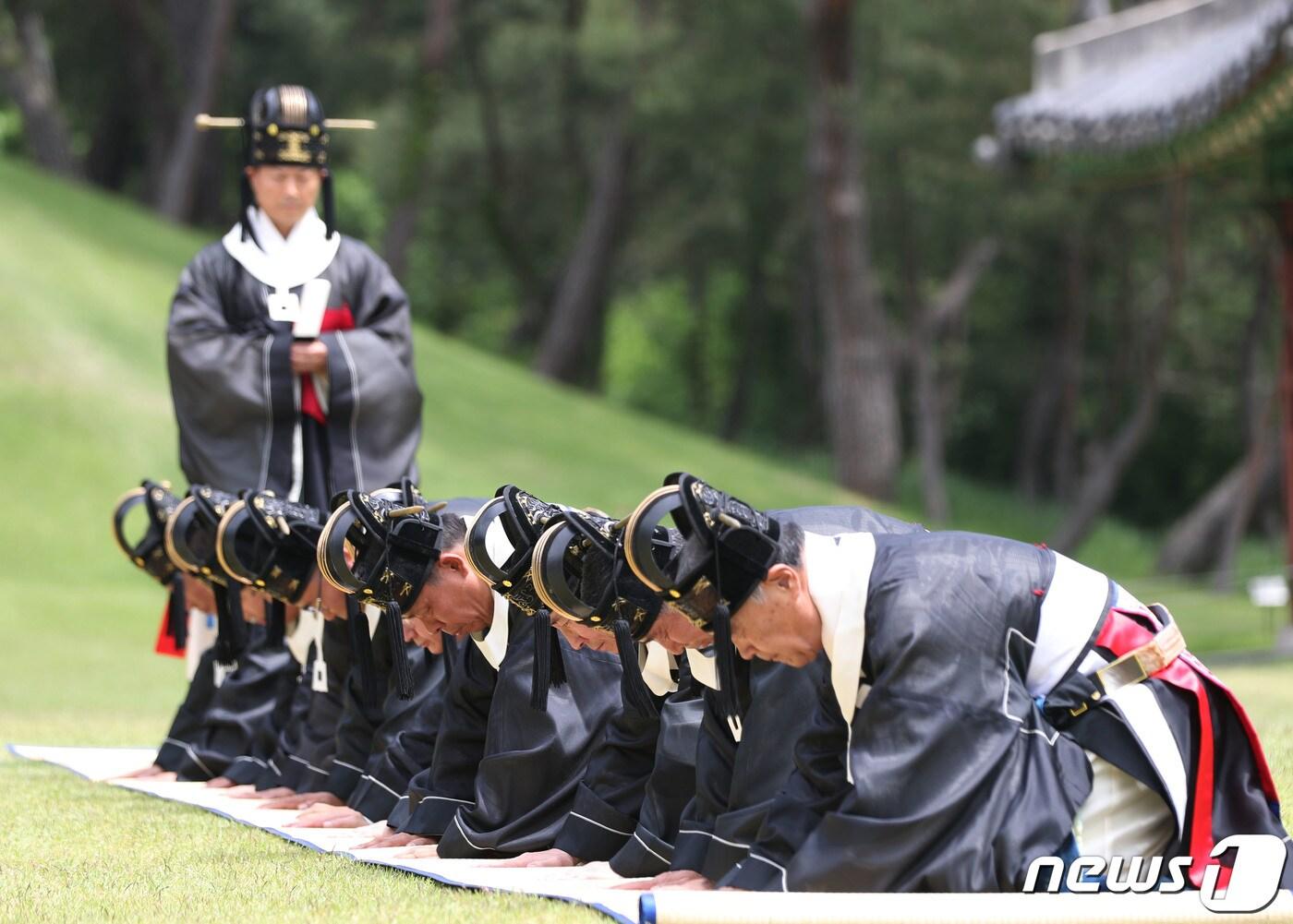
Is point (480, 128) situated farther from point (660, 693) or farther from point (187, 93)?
point (660, 693)

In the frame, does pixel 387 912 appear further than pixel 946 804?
Answer: Yes

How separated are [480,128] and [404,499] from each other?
2364 cm

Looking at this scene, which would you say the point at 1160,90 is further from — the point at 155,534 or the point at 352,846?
A: the point at 352,846

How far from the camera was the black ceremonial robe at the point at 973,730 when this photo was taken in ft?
12.8

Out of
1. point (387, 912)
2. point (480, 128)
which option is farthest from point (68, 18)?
point (387, 912)

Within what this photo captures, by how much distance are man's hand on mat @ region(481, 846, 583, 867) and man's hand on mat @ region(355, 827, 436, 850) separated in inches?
15.5

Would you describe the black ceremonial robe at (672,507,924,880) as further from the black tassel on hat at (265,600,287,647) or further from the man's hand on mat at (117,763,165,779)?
the man's hand on mat at (117,763,165,779)

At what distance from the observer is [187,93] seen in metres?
24.4

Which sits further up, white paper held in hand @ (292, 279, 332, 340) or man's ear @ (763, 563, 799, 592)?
white paper held in hand @ (292, 279, 332, 340)

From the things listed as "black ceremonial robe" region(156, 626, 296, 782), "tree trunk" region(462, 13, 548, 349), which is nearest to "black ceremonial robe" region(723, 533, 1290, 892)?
"black ceremonial robe" region(156, 626, 296, 782)

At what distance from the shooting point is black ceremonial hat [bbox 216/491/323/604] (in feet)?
20.8

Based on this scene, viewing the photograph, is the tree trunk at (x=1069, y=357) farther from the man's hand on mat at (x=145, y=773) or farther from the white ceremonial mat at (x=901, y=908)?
the white ceremonial mat at (x=901, y=908)

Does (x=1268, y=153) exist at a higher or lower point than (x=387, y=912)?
higher

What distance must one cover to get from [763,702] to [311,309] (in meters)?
3.54
